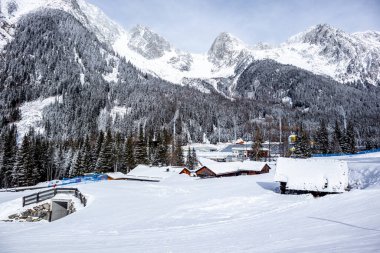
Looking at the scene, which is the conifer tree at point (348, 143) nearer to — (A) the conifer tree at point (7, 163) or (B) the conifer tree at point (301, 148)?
(B) the conifer tree at point (301, 148)

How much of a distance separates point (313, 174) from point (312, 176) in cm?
35

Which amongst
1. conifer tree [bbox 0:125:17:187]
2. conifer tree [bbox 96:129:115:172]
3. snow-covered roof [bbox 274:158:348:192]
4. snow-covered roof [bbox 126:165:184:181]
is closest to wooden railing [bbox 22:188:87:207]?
snow-covered roof [bbox 274:158:348:192]

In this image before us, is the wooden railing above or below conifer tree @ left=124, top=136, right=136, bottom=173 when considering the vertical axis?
below

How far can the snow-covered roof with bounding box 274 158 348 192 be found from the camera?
96.2 feet

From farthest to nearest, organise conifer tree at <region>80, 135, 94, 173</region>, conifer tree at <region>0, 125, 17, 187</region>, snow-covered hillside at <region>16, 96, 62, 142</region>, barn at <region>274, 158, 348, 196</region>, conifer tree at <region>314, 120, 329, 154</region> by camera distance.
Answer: snow-covered hillside at <region>16, 96, 62, 142</region> < conifer tree at <region>314, 120, 329, 154</region> < conifer tree at <region>80, 135, 94, 173</region> < conifer tree at <region>0, 125, 17, 187</region> < barn at <region>274, 158, 348, 196</region>

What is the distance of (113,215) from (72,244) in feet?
27.9

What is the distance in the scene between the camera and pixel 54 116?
17562 cm

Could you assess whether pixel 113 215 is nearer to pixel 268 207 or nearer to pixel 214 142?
pixel 268 207

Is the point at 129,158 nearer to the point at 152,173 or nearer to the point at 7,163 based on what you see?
the point at 152,173

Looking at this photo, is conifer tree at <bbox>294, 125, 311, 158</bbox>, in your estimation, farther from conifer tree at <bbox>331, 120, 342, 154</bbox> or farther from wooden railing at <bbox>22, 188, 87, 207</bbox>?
wooden railing at <bbox>22, 188, 87, 207</bbox>

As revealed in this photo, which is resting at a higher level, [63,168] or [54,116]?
[54,116]

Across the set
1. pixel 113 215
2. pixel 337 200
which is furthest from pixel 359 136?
pixel 113 215

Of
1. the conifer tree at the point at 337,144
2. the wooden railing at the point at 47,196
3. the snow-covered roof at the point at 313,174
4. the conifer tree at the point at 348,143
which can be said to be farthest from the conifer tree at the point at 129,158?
the conifer tree at the point at 337,144

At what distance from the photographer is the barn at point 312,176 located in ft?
96.1
